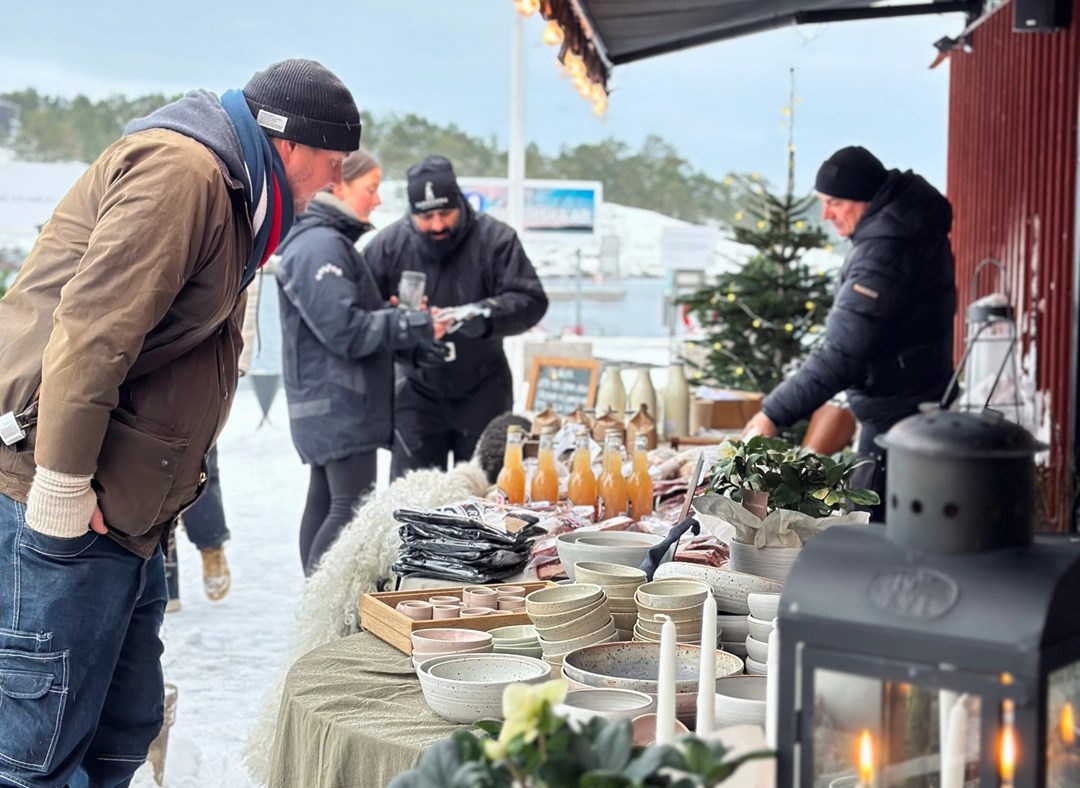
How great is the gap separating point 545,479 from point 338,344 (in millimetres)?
1346

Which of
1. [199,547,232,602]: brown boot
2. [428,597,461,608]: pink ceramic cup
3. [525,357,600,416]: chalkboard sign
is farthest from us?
[525,357,600,416]: chalkboard sign

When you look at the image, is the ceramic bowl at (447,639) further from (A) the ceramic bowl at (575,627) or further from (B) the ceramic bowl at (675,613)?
(B) the ceramic bowl at (675,613)

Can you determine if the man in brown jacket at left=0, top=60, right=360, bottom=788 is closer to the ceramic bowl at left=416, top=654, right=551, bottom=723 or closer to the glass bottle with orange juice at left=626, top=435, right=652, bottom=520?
the ceramic bowl at left=416, top=654, right=551, bottom=723

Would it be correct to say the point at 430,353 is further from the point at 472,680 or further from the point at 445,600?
the point at 472,680

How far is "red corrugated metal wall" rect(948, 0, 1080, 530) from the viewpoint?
608cm

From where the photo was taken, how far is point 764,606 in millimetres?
1975

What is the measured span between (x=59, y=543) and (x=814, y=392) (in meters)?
2.71

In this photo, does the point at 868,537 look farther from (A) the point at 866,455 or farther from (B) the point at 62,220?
(A) the point at 866,455

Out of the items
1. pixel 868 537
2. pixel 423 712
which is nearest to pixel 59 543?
pixel 423 712

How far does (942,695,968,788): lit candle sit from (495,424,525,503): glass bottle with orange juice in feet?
7.90

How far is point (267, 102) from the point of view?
2.41 m

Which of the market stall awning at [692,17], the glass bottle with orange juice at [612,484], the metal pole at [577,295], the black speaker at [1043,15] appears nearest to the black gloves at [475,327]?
the glass bottle with orange juice at [612,484]

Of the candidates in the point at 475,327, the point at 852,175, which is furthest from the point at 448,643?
the point at 475,327

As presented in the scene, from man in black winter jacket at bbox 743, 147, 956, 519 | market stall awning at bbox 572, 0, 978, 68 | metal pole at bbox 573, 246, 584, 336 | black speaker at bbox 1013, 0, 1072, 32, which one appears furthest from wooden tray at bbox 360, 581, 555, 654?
metal pole at bbox 573, 246, 584, 336
